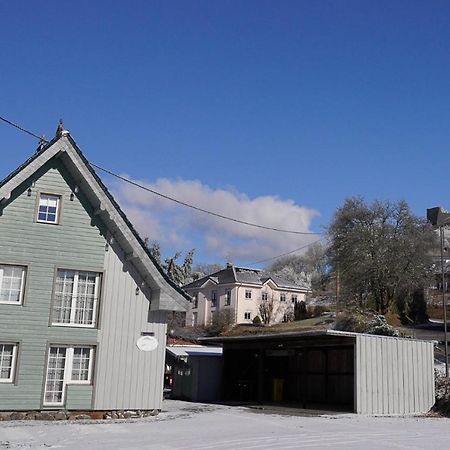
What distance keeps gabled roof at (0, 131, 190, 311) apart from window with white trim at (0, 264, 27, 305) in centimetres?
215

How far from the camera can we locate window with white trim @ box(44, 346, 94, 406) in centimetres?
1911

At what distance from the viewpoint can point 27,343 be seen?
62.1 feet

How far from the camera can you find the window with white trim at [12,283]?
19078mm

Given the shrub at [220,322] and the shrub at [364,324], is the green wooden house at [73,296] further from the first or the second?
the shrub at [220,322]

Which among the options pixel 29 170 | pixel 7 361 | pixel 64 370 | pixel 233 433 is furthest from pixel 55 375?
pixel 29 170

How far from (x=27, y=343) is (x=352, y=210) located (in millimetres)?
44740

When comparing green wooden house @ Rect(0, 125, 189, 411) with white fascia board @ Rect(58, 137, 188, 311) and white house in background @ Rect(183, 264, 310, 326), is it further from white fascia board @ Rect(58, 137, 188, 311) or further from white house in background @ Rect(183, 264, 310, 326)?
white house in background @ Rect(183, 264, 310, 326)

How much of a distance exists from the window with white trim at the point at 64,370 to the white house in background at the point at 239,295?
50.4 meters

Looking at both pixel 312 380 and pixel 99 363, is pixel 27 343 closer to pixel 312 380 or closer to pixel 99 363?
pixel 99 363

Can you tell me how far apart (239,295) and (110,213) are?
53102 mm

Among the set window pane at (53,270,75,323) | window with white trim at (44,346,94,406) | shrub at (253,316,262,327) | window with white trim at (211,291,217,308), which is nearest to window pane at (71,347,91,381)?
window with white trim at (44,346,94,406)

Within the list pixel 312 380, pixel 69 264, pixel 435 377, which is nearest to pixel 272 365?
pixel 312 380

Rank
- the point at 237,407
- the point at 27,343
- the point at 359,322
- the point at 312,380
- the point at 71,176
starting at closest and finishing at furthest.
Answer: the point at 27,343 → the point at 71,176 → the point at 237,407 → the point at 312,380 → the point at 359,322

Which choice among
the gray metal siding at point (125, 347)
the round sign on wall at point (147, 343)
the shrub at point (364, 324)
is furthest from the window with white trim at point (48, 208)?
the shrub at point (364, 324)
